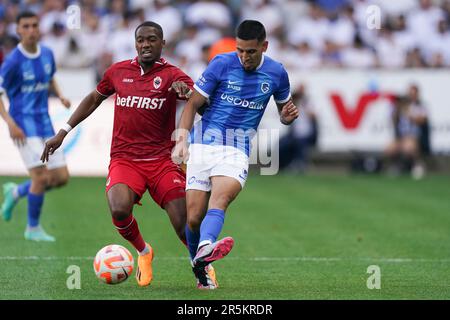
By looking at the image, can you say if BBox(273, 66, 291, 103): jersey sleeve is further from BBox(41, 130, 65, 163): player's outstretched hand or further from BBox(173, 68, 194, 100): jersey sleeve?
BBox(41, 130, 65, 163): player's outstretched hand

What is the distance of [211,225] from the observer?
Answer: 902cm

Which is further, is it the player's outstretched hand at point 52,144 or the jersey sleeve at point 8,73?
the jersey sleeve at point 8,73

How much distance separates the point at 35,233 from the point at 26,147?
3.56 feet

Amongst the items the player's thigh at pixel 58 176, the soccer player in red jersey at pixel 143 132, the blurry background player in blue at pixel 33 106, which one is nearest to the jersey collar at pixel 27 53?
the blurry background player in blue at pixel 33 106

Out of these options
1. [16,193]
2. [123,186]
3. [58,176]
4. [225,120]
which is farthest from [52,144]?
[16,193]

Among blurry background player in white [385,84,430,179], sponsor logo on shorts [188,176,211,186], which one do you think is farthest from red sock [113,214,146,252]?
blurry background player in white [385,84,430,179]

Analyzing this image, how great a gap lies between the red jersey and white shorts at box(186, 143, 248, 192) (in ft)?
1.79

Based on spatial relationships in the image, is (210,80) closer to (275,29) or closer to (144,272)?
(144,272)

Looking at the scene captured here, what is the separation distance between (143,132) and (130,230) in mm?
915

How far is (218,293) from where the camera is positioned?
30.0ft

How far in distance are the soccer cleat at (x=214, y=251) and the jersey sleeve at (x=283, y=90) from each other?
1.69 meters

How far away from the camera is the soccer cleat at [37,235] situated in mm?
13133

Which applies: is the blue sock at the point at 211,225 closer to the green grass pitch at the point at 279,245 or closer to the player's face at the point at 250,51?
the green grass pitch at the point at 279,245

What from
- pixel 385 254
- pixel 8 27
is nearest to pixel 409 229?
pixel 385 254
